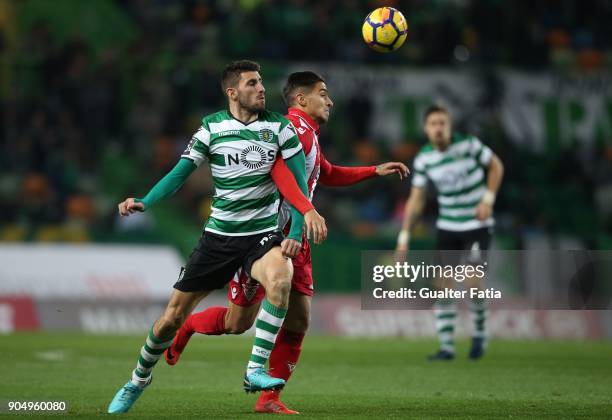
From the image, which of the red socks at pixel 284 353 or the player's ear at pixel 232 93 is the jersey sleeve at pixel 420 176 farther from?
the player's ear at pixel 232 93

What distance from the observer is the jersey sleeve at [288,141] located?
762cm

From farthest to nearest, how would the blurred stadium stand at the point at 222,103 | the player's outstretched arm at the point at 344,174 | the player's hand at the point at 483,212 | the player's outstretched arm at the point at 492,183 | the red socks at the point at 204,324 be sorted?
the blurred stadium stand at the point at 222,103 < the player's outstretched arm at the point at 492,183 < the player's hand at the point at 483,212 < the player's outstretched arm at the point at 344,174 < the red socks at the point at 204,324

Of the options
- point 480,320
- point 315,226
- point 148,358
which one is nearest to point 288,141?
point 315,226

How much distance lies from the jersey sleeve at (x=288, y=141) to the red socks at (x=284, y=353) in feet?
4.32

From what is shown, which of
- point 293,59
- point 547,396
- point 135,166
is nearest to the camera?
point 547,396

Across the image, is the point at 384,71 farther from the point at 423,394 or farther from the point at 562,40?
the point at 423,394

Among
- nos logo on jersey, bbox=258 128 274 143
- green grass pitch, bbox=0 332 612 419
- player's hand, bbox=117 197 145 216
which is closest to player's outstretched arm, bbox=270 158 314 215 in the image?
nos logo on jersey, bbox=258 128 274 143

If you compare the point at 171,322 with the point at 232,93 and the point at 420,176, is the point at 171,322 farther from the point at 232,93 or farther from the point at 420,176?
the point at 420,176

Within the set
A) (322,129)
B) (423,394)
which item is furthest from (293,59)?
(423,394)

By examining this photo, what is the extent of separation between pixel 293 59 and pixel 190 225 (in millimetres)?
4768

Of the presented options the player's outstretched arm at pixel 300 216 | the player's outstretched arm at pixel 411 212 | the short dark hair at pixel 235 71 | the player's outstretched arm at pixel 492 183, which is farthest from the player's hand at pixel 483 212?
the short dark hair at pixel 235 71

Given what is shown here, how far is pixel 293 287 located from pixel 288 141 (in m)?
1.03

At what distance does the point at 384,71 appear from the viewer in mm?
21656

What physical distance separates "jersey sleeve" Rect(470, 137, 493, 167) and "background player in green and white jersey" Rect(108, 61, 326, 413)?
5.40m
